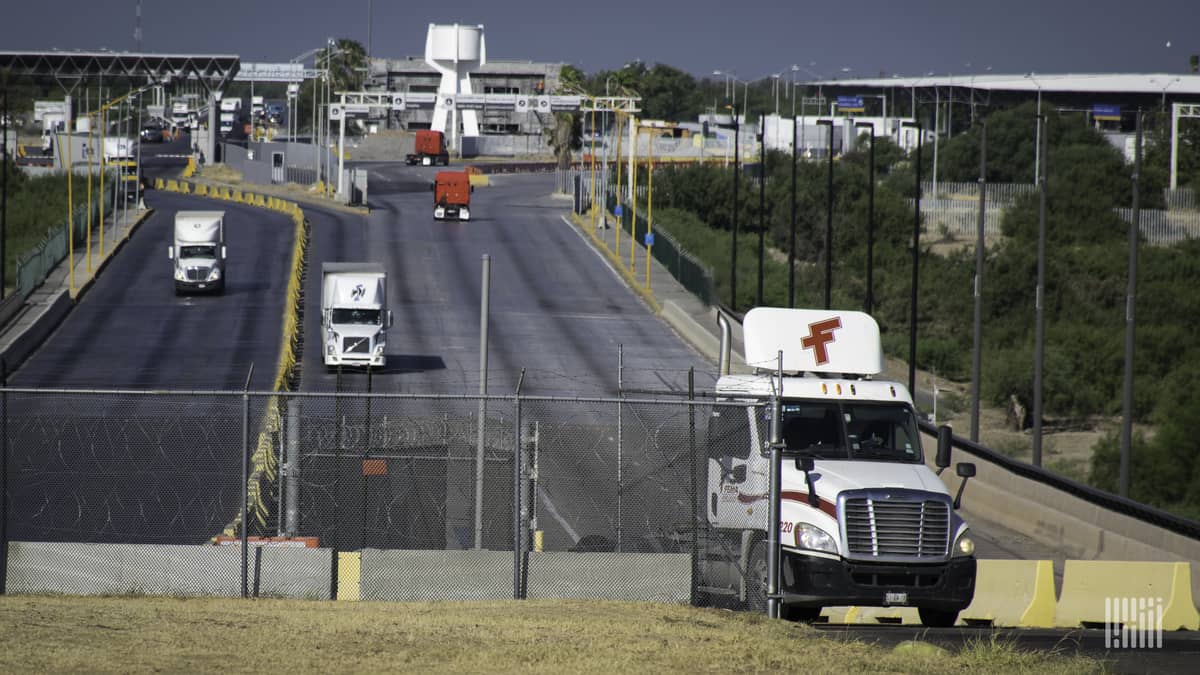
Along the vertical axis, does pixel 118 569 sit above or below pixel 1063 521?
above

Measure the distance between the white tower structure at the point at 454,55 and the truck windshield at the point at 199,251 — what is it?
10075 cm

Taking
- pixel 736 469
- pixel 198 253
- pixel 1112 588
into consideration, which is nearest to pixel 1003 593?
pixel 1112 588

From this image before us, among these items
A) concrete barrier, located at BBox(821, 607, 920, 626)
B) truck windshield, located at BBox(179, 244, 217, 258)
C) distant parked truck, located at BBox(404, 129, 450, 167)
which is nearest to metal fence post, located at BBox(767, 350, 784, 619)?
concrete barrier, located at BBox(821, 607, 920, 626)

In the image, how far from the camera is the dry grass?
12.3 m

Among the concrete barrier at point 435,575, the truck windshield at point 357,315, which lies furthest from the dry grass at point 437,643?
the truck windshield at point 357,315

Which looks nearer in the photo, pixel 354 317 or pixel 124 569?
pixel 124 569

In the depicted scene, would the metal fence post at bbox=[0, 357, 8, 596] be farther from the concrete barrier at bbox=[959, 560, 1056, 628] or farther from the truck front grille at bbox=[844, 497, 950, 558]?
the concrete barrier at bbox=[959, 560, 1056, 628]

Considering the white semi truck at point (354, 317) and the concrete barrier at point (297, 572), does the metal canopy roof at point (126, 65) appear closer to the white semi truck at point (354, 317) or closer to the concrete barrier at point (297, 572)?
the white semi truck at point (354, 317)

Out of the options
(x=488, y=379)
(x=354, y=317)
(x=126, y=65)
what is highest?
(x=126, y=65)

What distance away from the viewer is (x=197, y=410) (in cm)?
3459

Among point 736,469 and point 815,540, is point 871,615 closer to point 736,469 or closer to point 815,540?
point 815,540

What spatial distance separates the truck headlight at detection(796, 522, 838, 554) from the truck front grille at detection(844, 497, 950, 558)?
0.19 metres

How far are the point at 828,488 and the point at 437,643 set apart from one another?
5174 millimetres

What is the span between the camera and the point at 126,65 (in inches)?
5030
